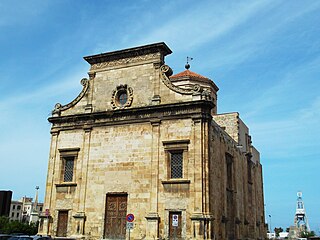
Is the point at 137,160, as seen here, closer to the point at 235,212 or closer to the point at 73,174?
the point at 73,174

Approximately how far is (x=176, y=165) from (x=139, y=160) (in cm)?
231

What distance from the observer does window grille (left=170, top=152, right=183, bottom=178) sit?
20.6 meters

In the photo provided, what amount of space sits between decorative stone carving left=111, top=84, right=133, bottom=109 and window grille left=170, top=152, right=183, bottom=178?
15.9 feet

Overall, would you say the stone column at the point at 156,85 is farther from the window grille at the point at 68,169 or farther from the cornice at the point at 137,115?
the window grille at the point at 68,169

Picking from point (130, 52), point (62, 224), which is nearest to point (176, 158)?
point (130, 52)

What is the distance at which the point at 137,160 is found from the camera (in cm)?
2167

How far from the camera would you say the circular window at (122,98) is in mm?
23672

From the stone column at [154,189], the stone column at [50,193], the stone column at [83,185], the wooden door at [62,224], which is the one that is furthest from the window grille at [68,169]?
the stone column at [154,189]

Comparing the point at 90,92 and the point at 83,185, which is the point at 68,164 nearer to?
the point at 83,185

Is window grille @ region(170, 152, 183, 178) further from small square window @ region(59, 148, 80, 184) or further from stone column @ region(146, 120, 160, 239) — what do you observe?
small square window @ region(59, 148, 80, 184)

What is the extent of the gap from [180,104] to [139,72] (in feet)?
13.5

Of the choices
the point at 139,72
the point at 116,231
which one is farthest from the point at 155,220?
the point at 139,72

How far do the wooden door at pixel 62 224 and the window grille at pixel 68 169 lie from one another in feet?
7.09

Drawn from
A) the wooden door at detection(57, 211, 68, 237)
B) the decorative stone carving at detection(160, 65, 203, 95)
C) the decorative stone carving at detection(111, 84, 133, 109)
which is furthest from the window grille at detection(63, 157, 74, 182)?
the decorative stone carving at detection(160, 65, 203, 95)
